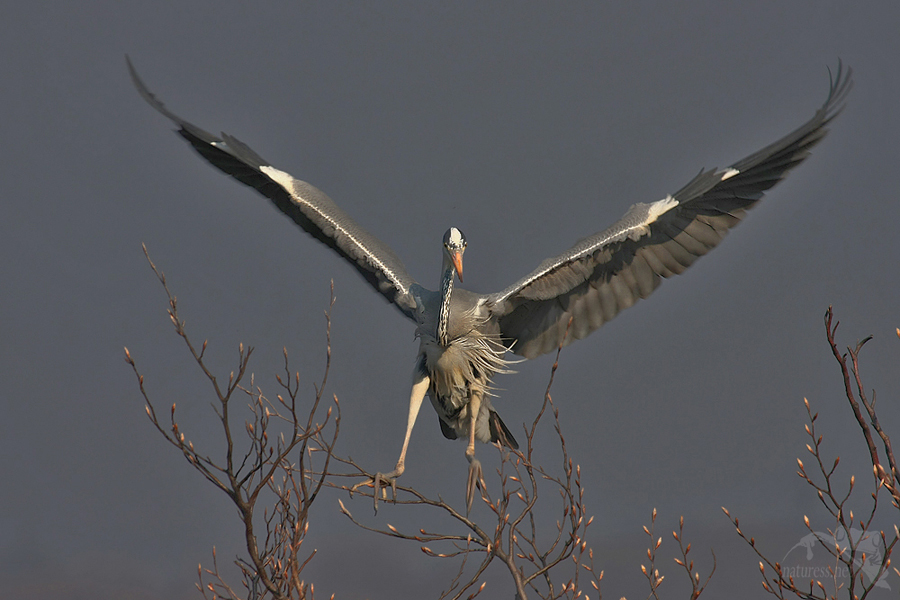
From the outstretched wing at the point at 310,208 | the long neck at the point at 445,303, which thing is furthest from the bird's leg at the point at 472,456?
the outstretched wing at the point at 310,208

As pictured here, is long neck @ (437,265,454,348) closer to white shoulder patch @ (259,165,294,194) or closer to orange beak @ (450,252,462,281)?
orange beak @ (450,252,462,281)

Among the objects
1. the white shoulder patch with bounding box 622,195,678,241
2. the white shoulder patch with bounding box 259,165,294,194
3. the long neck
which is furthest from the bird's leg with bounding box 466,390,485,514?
the white shoulder patch with bounding box 259,165,294,194

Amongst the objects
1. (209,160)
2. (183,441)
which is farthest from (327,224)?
(183,441)

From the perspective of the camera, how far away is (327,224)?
7.51 metres

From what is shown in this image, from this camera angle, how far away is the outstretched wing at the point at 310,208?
7.27 m

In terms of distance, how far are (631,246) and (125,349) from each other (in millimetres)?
4419

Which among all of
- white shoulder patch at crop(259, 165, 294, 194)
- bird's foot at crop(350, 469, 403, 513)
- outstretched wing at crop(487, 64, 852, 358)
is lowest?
bird's foot at crop(350, 469, 403, 513)

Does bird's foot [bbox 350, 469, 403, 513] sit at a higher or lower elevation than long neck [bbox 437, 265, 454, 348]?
lower

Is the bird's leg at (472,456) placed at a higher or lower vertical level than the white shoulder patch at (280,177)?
lower

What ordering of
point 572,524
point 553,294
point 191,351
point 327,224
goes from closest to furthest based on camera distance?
1. point 191,351
2. point 572,524
3. point 553,294
4. point 327,224

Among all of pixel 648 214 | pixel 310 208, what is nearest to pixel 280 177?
pixel 310 208

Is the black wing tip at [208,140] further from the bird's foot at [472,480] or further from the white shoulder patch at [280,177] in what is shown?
the bird's foot at [472,480]

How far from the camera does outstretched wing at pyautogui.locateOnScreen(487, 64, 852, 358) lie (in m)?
6.67

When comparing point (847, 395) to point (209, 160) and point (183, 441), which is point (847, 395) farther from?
point (209, 160)
